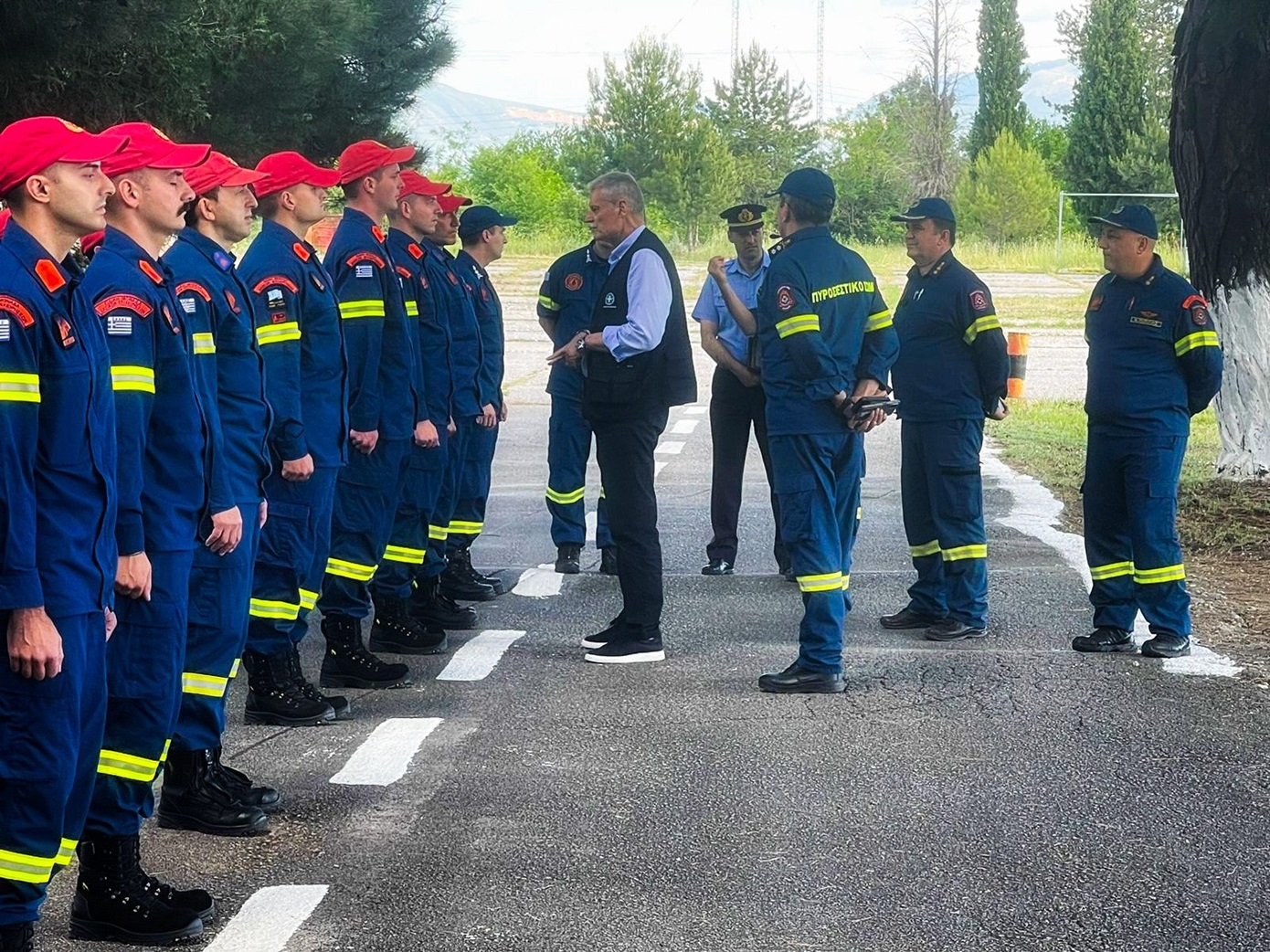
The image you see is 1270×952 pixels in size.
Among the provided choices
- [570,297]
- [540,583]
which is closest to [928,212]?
[570,297]

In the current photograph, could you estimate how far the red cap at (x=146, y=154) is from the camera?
4.68m

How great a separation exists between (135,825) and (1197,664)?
4894 millimetres

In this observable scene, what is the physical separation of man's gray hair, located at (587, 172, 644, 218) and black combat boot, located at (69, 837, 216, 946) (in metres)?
4.18

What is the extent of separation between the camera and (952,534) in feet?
27.7

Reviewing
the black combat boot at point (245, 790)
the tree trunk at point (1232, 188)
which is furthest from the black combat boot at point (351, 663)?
the tree trunk at point (1232, 188)

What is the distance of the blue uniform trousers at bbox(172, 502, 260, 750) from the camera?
5.25 m

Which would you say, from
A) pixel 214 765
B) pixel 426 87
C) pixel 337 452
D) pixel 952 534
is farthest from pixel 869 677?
pixel 426 87

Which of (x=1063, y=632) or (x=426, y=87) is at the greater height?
(x=426, y=87)

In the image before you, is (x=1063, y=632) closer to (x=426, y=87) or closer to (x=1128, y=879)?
(x=1128, y=879)

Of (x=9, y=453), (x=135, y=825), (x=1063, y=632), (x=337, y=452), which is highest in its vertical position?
(x=9, y=453)

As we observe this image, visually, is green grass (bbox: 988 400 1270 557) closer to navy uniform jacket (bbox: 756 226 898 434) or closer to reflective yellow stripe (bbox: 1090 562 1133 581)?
reflective yellow stripe (bbox: 1090 562 1133 581)

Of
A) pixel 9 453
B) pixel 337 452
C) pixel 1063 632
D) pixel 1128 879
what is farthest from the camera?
pixel 1063 632

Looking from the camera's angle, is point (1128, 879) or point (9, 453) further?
point (1128, 879)

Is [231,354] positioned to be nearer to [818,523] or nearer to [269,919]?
[269,919]
